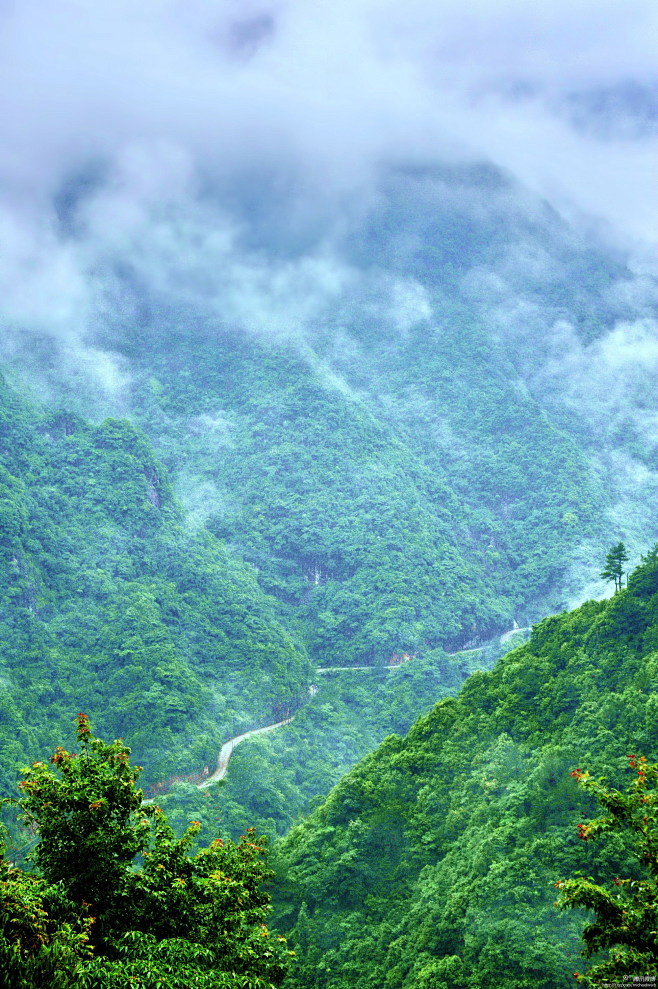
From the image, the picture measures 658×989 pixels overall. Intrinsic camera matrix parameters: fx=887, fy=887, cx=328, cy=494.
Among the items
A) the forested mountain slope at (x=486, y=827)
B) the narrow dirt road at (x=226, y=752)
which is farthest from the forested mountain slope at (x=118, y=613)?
the forested mountain slope at (x=486, y=827)

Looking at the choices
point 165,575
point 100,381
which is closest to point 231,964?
point 165,575

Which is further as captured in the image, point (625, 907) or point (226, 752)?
point (226, 752)

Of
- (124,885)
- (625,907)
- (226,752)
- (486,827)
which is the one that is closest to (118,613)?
(226,752)

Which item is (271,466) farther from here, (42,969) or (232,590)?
(42,969)

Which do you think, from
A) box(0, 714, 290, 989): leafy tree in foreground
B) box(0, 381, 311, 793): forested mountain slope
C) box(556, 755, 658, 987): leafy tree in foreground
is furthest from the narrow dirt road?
box(556, 755, 658, 987): leafy tree in foreground

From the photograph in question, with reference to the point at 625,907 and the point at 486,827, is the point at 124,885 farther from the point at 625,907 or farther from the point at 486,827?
the point at 486,827

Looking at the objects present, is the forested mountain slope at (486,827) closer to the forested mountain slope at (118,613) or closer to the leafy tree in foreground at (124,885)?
the leafy tree in foreground at (124,885)

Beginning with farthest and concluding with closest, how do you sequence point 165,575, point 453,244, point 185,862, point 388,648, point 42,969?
point 453,244 → point 388,648 → point 165,575 → point 185,862 → point 42,969
